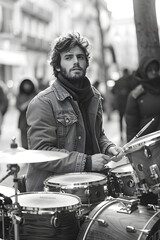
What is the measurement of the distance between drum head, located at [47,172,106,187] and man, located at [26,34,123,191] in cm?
14

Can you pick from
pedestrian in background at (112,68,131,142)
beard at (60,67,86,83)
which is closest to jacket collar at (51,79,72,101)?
beard at (60,67,86,83)

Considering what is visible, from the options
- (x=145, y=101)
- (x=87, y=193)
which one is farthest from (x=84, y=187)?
(x=145, y=101)

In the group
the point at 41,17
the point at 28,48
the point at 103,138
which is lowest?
the point at 103,138

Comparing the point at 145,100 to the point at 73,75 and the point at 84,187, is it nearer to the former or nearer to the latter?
the point at 73,75

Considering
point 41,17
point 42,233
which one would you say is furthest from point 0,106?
point 41,17

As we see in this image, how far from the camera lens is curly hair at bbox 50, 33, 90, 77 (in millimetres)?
4566

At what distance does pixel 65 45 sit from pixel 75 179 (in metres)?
1.25

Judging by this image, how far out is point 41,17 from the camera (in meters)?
48.1

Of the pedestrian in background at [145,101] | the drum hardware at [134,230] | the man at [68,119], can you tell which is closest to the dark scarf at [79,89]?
the man at [68,119]

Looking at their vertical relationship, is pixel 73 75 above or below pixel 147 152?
above

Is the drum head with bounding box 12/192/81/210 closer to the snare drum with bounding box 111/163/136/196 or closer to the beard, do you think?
the snare drum with bounding box 111/163/136/196

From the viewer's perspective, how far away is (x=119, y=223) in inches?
134

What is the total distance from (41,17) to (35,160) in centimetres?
4594

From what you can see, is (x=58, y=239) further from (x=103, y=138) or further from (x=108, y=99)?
(x=108, y=99)
